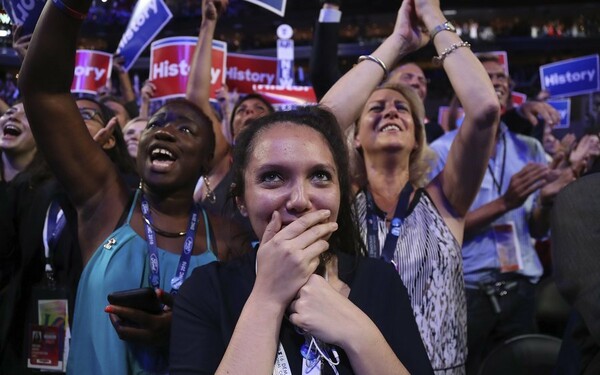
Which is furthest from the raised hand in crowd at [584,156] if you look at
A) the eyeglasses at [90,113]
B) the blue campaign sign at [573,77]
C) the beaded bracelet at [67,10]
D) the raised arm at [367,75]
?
the beaded bracelet at [67,10]

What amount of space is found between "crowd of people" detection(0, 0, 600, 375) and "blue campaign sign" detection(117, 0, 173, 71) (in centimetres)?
168

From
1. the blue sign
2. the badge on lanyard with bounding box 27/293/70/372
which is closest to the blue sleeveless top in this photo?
the badge on lanyard with bounding box 27/293/70/372

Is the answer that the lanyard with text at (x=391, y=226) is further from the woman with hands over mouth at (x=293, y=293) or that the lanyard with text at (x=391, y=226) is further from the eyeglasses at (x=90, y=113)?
the eyeglasses at (x=90, y=113)

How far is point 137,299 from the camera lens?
179 centimetres

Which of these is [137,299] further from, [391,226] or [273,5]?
[273,5]

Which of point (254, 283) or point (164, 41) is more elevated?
point (164, 41)

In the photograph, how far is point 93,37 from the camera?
21875 millimetres

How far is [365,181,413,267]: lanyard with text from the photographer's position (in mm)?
2303

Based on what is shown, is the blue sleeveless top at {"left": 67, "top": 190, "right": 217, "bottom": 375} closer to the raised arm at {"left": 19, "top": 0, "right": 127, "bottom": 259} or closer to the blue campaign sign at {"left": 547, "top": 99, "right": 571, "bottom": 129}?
the raised arm at {"left": 19, "top": 0, "right": 127, "bottom": 259}

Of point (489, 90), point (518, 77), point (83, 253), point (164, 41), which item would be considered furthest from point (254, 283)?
point (518, 77)

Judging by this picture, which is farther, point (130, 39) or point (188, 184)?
point (130, 39)

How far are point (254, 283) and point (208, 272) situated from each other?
0.45 feet

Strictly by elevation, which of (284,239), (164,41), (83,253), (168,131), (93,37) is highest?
(93,37)

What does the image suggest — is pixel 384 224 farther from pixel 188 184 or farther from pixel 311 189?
pixel 311 189
